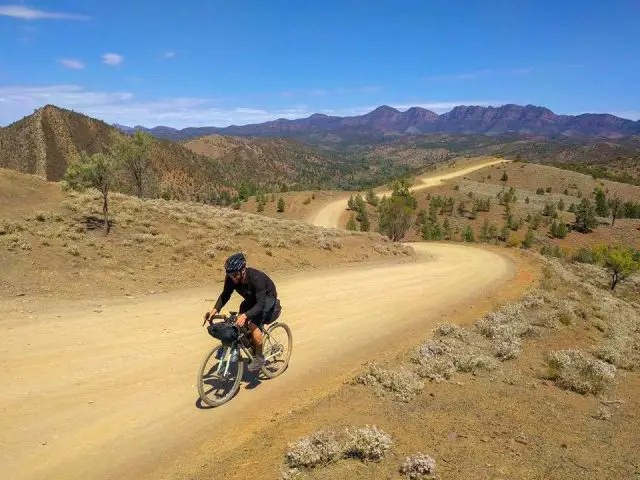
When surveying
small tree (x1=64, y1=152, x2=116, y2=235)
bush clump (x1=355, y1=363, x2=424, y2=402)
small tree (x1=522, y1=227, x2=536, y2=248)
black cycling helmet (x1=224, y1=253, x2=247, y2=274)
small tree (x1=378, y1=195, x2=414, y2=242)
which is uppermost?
small tree (x1=64, y1=152, x2=116, y2=235)

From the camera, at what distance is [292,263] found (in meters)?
19.5

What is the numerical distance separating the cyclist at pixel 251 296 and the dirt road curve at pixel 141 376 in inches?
41.5

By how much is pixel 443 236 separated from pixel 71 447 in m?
47.2

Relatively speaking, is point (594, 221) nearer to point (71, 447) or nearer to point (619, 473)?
point (619, 473)

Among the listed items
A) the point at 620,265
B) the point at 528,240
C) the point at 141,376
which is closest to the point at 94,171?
the point at 141,376

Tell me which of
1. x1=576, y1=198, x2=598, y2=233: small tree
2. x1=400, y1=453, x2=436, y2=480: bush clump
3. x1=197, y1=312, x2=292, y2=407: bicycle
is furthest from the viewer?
x1=576, y1=198, x2=598, y2=233: small tree

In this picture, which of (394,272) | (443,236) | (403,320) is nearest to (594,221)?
(443,236)

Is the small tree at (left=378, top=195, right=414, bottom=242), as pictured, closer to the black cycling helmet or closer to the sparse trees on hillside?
the sparse trees on hillside

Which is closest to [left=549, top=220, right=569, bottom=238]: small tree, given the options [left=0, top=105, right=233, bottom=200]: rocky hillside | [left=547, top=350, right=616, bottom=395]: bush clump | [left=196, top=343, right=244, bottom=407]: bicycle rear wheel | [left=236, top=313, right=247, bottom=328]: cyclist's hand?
[left=547, top=350, right=616, bottom=395]: bush clump

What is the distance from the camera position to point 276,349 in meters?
8.38

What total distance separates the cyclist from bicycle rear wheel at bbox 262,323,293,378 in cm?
44

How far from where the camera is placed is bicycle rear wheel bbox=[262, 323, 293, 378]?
8188 millimetres

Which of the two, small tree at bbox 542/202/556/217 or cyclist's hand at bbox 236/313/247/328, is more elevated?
cyclist's hand at bbox 236/313/247/328

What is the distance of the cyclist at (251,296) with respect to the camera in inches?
276
